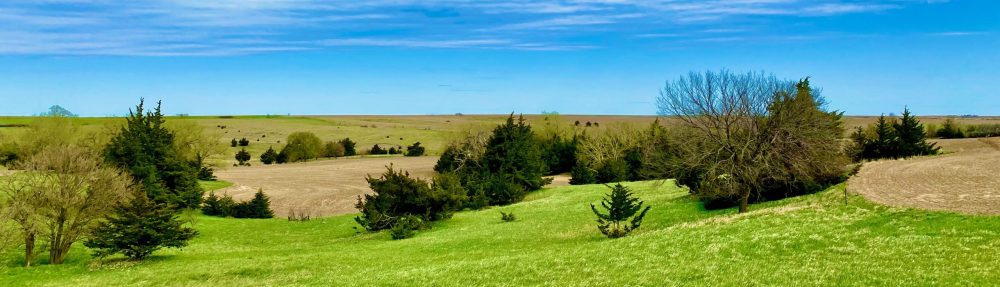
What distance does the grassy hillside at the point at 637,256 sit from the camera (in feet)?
65.9

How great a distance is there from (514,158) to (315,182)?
116 ft

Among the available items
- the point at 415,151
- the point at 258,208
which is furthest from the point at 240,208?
the point at 415,151

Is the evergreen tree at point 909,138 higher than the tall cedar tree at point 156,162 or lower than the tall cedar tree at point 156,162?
higher

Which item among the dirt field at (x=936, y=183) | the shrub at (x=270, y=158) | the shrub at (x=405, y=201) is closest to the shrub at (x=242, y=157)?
the shrub at (x=270, y=158)

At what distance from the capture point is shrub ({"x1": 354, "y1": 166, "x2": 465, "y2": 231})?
51.3 meters

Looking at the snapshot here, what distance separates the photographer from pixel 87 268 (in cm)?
3631

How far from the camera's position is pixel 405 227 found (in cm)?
4722

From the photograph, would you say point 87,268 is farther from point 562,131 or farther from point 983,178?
point 562,131

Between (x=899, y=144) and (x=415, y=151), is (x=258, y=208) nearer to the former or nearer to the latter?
(x=899, y=144)

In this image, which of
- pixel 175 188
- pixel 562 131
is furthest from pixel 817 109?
pixel 562 131

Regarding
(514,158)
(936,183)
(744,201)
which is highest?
(936,183)

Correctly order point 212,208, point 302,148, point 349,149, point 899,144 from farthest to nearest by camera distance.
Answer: point 349,149, point 302,148, point 212,208, point 899,144

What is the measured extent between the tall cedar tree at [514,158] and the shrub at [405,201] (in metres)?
22.1

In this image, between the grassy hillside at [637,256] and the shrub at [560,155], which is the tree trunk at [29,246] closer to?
the grassy hillside at [637,256]
